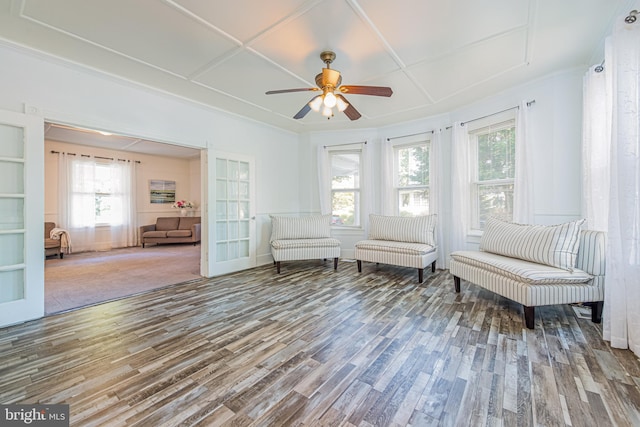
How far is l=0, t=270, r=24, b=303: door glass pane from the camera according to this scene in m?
2.38

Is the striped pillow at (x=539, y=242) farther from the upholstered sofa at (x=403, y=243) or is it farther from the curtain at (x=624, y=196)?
the upholstered sofa at (x=403, y=243)

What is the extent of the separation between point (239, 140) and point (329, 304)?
3136mm

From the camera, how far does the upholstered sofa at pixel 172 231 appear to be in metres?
7.23

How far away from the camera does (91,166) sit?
21.7 ft

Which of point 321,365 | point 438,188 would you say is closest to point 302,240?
point 438,188

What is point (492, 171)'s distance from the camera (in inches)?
152

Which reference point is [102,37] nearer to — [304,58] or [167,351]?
[304,58]

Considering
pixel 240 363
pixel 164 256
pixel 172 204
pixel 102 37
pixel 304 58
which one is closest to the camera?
pixel 240 363

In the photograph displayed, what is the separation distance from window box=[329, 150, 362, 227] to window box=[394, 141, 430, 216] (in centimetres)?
77

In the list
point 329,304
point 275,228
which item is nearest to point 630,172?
point 329,304

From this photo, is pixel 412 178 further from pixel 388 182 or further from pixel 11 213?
pixel 11 213

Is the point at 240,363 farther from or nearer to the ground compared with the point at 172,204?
nearer to the ground

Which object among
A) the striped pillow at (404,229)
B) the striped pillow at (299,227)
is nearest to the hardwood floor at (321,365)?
the striped pillow at (404,229)

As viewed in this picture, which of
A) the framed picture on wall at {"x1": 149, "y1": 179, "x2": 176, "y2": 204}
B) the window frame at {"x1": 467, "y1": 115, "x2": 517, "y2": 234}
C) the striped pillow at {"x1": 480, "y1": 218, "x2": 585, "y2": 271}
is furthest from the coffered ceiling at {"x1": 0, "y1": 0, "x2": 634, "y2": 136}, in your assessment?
the framed picture on wall at {"x1": 149, "y1": 179, "x2": 176, "y2": 204}
